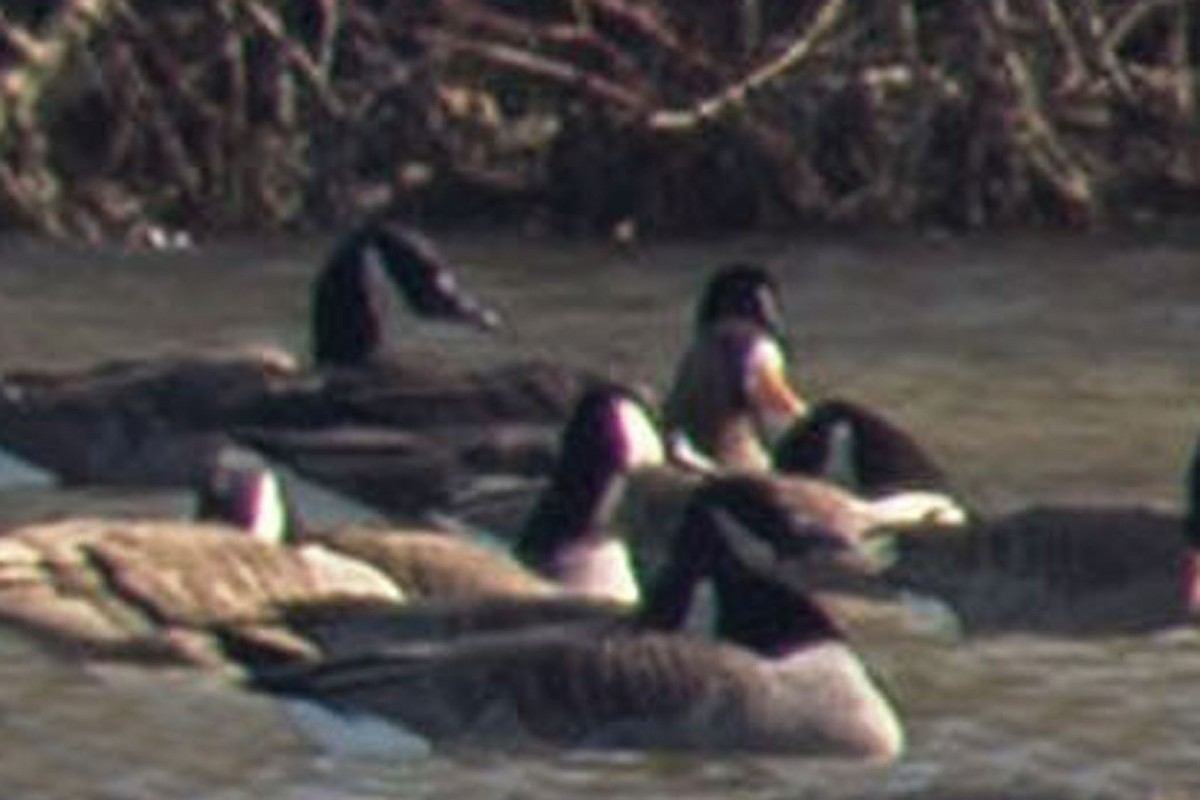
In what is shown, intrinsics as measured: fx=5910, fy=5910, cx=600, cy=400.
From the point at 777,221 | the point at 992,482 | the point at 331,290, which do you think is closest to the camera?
the point at 992,482

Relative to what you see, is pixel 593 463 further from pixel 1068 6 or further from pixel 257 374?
pixel 1068 6

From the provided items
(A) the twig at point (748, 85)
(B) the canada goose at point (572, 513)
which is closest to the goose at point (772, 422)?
(B) the canada goose at point (572, 513)

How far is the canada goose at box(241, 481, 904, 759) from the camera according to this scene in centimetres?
1275

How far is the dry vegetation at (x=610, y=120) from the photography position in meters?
21.3

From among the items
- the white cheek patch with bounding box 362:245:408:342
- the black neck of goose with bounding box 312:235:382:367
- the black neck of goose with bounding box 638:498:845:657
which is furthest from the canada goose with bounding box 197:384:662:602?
the white cheek patch with bounding box 362:245:408:342

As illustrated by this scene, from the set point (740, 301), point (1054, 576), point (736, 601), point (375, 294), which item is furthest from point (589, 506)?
point (375, 294)

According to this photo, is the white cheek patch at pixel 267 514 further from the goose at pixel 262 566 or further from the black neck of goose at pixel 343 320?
the black neck of goose at pixel 343 320

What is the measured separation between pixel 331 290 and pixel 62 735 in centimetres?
454

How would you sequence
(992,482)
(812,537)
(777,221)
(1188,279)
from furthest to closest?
(777,221) < (1188,279) < (992,482) < (812,537)

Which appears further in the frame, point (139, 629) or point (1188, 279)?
point (1188, 279)

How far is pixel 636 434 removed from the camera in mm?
14617

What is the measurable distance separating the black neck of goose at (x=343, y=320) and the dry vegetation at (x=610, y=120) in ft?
12.1

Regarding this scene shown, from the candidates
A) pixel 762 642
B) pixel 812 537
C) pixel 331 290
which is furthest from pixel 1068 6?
pixel 762 642

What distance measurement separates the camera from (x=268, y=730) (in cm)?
1319
